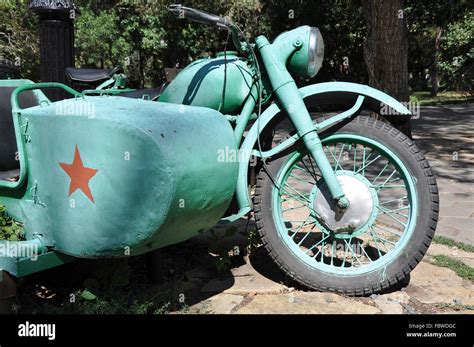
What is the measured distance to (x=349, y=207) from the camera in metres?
3.05

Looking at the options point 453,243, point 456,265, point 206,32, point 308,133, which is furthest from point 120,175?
point 206,32

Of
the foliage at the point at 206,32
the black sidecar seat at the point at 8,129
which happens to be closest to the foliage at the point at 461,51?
the foliage at the point at 206,32

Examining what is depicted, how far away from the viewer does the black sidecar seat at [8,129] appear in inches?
132

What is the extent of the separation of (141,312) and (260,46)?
166 cm

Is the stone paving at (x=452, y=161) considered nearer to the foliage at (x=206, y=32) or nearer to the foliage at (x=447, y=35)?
the foliage at (x=447, y=35)

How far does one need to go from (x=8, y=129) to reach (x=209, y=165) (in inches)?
63.3

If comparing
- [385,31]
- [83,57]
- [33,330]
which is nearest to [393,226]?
[33,330]

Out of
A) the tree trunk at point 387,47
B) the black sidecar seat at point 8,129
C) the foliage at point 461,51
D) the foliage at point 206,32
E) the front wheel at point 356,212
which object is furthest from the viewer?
the foliage at point 461,51

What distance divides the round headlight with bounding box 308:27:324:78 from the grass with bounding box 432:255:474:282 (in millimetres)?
1636

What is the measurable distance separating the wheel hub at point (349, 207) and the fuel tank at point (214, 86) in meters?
0.74

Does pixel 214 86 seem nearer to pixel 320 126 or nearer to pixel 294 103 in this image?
pixel 294 103

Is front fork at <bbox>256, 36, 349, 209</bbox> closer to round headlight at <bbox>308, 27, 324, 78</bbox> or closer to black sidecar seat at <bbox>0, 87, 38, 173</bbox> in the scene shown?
round headlight at <bbox>308, 27, 324, 78</bbox>

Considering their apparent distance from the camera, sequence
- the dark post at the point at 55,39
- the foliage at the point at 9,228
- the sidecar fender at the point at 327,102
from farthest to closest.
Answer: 1. the dark post at the point at 55,39
2. the sidecar fender at the point at 327,102
3. the foliage at the point at 9,228

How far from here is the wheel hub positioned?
3.06 meters
